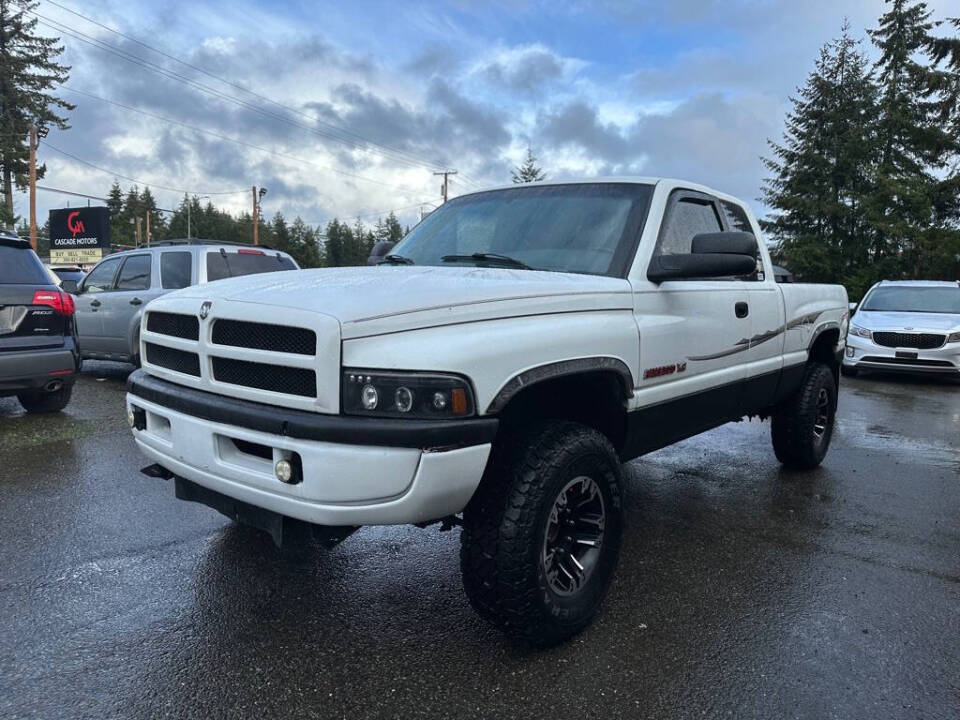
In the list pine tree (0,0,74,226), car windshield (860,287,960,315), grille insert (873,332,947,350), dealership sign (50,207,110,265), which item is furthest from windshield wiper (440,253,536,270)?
pine tree (0,0,74,226)

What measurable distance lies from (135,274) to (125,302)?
384 mm

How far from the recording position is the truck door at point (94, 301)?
9047 mm

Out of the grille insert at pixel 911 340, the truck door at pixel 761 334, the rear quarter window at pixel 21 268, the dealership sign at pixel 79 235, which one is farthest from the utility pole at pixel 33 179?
the truck door at pixel 761 334

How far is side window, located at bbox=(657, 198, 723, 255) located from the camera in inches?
137

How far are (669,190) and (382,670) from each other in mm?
2616

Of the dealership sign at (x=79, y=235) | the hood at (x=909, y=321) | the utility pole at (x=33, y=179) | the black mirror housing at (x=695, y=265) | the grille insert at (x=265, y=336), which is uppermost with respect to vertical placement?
the utility pole at (x=33, y=179)

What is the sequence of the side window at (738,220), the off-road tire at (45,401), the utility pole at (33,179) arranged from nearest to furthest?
the side window at (738,220)
the off-road tire at (45,401)
the utility pole at (33,179)

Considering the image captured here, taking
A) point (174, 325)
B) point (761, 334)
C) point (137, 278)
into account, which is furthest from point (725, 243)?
point (137, 278)

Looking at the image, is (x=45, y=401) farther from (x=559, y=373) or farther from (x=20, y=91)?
(x=20, y=91)

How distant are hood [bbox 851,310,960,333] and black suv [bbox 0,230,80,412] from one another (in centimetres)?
1070

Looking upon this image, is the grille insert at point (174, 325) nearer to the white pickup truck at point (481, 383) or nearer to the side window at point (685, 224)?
the white pickup truck at point (481, 383)

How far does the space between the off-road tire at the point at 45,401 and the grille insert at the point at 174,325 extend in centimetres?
434

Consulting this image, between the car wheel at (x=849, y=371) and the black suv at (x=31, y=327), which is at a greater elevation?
the black suv at (x=31, y=327)

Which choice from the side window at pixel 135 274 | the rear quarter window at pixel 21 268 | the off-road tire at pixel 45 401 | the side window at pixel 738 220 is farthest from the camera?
the side window at pixel 135 274
